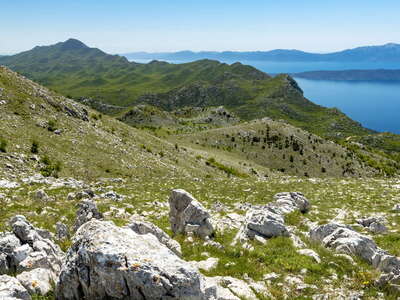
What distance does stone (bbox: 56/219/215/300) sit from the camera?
312 inches

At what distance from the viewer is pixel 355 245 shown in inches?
531

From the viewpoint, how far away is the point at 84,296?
8.32m

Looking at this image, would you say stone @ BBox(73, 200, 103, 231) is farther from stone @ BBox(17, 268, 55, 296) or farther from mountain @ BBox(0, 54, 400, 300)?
stone @ BBox(17, 268, 55, 296)

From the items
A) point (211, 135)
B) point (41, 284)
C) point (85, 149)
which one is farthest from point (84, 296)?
point (211, 135)

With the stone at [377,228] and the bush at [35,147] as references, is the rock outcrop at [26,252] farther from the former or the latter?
the bush at [35,147]

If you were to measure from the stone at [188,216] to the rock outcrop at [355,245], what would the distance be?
244 inches

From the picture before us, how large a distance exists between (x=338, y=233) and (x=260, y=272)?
609 centimetres

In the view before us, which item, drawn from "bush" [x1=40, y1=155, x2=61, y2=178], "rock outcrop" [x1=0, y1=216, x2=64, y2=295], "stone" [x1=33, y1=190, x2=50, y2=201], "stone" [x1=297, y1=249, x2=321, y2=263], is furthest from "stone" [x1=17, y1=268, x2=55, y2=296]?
"bush" [x1=40, y1=155, x2=61, y2=178]

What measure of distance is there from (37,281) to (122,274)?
2834 millimetres

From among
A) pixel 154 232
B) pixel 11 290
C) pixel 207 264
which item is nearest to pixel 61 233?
pixel 154 232

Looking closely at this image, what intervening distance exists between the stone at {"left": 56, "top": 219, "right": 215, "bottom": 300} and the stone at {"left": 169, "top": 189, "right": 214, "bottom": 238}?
7052 millimetres

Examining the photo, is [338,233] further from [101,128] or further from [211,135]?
[211,135]

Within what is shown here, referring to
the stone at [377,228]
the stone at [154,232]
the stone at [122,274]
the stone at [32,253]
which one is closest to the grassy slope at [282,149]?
the stone at [377,228]

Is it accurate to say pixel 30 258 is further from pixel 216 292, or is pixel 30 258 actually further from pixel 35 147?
pixel 35 147
